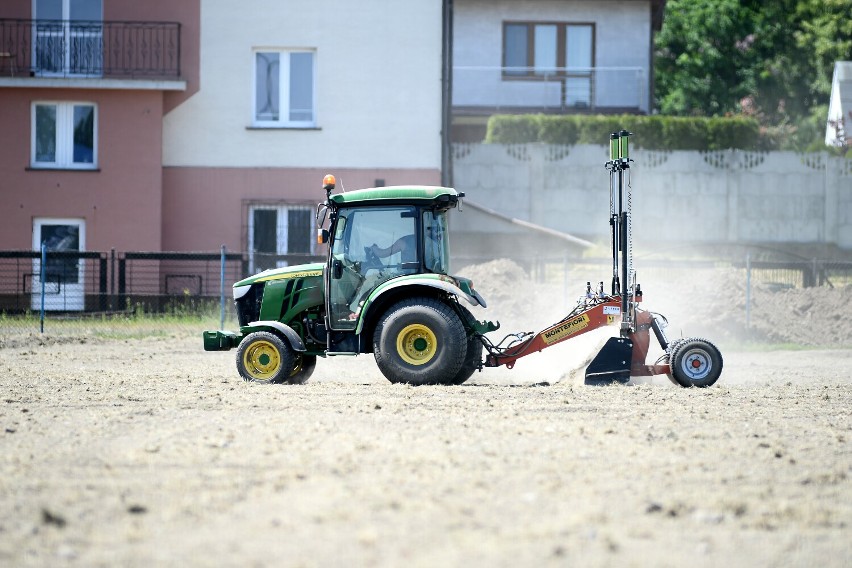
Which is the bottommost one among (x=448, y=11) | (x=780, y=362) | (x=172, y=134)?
(x=780, y=362)

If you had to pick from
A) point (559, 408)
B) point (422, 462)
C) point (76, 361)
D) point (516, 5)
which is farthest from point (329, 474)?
point (516, 5)

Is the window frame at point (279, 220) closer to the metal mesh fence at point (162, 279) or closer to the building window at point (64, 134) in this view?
the metal mesh fence at point (162, 279)

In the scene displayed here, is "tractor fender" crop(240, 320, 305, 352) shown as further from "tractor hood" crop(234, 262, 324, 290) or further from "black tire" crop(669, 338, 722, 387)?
"black tire" crop(669, 338, 722, 387)

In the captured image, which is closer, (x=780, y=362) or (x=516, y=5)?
(x=780, y=362)

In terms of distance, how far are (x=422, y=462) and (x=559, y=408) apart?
3302 mm

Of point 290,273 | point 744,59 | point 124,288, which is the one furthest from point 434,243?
Answer: point 744,59

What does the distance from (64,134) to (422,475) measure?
20846mm

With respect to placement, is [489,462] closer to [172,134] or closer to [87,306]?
[87,306]

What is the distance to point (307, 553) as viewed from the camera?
6078mm

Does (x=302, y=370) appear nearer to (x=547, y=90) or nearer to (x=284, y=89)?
(x=284, y=89)

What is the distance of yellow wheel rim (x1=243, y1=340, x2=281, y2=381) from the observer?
13.6 m

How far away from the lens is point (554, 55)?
114 feet

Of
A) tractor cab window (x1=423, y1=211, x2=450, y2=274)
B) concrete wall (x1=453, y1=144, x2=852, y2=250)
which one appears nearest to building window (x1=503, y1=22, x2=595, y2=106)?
concrete wall (x1=453, y1=144, x2=852, y2=250)

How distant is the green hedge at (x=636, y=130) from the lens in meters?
30.9
